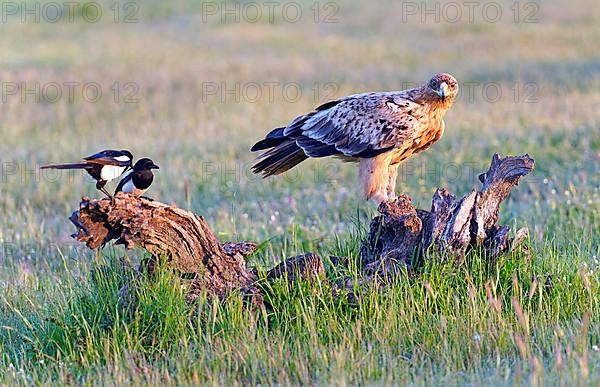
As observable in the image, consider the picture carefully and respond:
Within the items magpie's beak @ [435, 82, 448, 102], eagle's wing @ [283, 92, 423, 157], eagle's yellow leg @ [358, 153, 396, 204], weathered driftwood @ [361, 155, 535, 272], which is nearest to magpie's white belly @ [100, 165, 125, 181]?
weathered driftwood @ [361, 155, 535, 272]

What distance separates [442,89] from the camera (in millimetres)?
7812

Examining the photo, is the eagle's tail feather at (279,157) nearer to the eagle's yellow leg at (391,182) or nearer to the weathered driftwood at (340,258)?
the eagle's yellow leg at (391,182)

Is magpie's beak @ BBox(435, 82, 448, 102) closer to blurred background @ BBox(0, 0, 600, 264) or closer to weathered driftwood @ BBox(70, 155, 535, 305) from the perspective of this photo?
weathered driftwood @ BBox(70, 155, 535, 305)

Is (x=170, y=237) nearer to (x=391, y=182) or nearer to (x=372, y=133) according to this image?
(x=372, y=133)

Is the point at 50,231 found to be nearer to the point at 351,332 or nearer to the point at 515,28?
the point at 351,332

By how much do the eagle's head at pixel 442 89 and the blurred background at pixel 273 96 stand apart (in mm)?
1587

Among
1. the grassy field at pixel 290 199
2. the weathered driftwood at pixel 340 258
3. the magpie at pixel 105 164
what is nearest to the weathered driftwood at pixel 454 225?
the weathered driftwood at pixel 340 258

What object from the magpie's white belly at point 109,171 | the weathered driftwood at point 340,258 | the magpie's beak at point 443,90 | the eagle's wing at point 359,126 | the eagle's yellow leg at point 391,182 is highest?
the magpie's beak at point 443,90

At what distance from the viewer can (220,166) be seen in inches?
505

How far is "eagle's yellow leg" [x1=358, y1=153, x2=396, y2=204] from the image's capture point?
809 cm

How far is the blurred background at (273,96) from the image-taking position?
10.6 meters

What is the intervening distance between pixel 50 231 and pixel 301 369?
5091 mm

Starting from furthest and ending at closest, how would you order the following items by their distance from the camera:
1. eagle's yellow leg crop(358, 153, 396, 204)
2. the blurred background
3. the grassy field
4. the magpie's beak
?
the blurred background
eagle's yellow leg crop(358, 153, 396, 204)
the magpie's beak
the grassy field

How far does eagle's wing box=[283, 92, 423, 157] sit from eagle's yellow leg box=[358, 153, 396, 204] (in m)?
0.10
